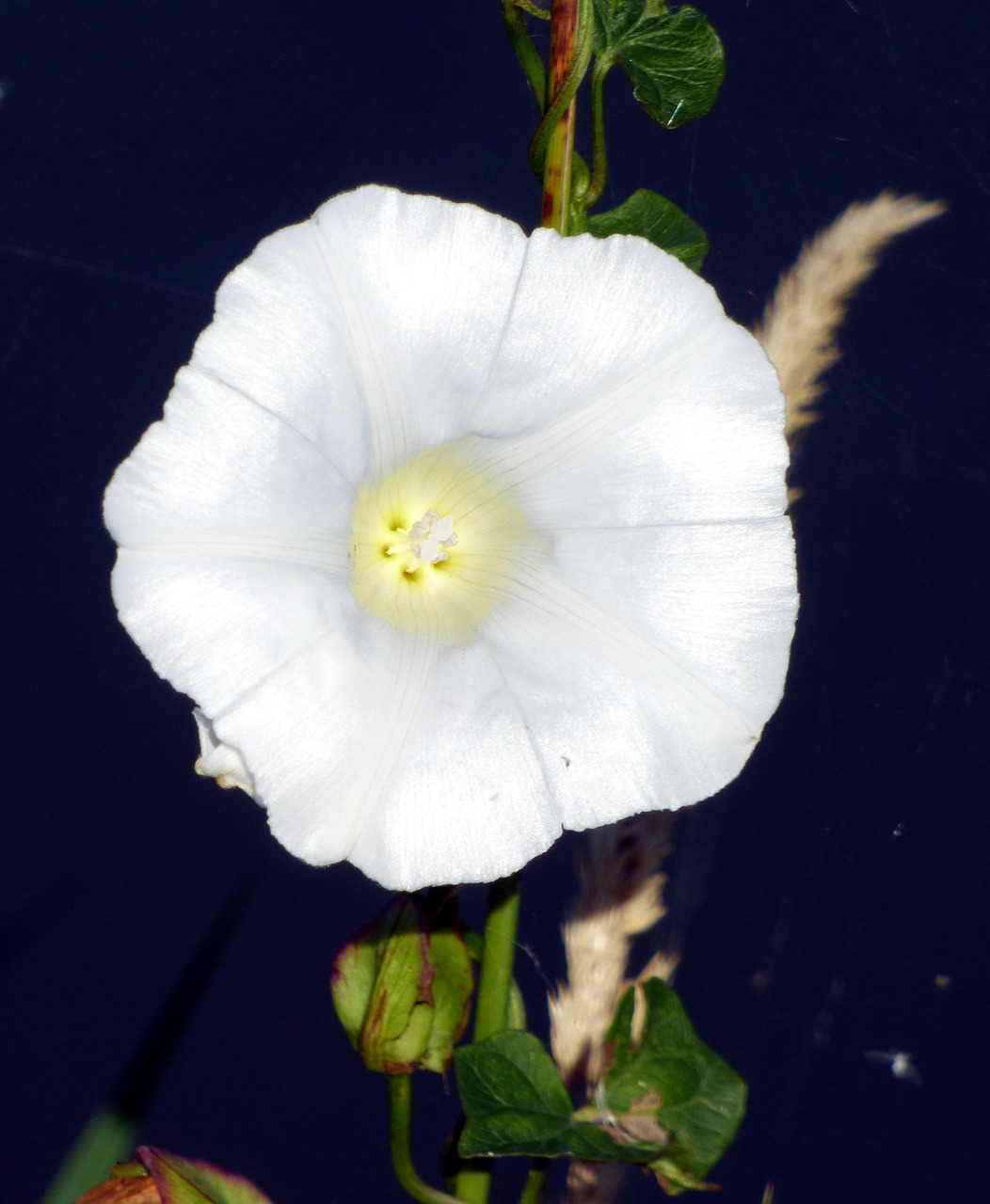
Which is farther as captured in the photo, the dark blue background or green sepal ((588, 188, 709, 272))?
the dark blue background

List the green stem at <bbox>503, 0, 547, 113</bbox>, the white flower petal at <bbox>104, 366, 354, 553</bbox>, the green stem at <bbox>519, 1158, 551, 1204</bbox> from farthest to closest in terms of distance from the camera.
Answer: the green stem at <bbox>519, 1158, 551, 1204</bbox>
the green stem at <bbox>503, 0, 547, 113</bbox>
the white flower petal at <bbox>104, 366, 354, 553</bbox>

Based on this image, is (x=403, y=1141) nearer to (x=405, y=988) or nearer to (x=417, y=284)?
(x=405, y=988)

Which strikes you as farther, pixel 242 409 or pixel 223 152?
pixel 223 152

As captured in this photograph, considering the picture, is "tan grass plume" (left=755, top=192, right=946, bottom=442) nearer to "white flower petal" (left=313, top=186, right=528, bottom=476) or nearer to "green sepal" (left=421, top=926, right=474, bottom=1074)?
"white flower petal" (left=313, top=186, right=528, bottom=476)

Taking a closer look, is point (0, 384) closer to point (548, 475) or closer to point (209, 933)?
point (209, 933)

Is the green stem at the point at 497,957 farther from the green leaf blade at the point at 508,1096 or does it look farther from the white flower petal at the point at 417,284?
the white flower petal at the point at 417,284

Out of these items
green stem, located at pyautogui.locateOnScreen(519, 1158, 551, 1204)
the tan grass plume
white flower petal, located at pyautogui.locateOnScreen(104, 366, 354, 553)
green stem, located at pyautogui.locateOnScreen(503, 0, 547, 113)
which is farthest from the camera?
the tan grass plume

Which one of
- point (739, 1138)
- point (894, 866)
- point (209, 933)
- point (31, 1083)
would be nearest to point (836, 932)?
point (894, 866)

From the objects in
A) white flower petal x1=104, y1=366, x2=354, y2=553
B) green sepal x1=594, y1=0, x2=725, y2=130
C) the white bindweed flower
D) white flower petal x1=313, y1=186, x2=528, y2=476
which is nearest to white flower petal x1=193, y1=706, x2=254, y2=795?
the white bindweed flower
